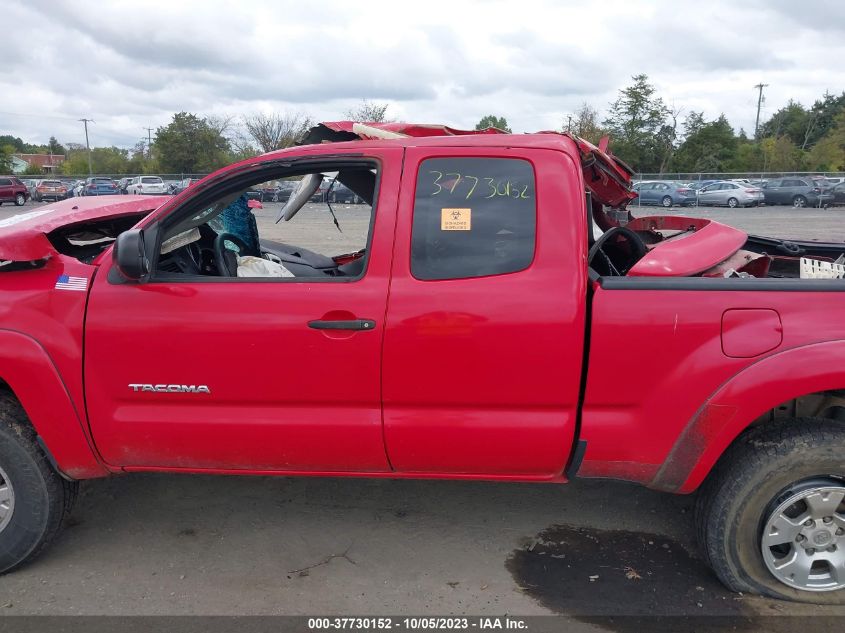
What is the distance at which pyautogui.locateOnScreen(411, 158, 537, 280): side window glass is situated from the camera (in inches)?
109

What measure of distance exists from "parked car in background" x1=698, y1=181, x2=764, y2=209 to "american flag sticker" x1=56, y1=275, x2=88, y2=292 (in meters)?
33.8

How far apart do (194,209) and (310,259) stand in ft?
4.83

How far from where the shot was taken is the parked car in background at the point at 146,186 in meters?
38.7

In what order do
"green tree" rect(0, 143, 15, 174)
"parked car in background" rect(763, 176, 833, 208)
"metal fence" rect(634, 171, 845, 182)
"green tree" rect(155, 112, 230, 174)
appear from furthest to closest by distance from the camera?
1. "green tree" rect(0, 143, 15, 174)
2. "green tree" rect(155, 112, 230, 174)
3. "metal fence" rect(634, 171, 845, 182)
4. "parked car in background" rect(763, 176, 833, 208)

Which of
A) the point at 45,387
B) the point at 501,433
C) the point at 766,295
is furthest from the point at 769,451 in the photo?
the point at 45,387

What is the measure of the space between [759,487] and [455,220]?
169 centimetres

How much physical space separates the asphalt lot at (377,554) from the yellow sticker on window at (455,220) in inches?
63.3

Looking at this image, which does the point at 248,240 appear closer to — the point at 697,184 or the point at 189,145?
the point at 697,184

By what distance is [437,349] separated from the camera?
2.72 meters

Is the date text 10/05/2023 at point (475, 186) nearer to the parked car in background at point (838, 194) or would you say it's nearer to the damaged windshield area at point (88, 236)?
the damaged windshield area at point (88, 236)

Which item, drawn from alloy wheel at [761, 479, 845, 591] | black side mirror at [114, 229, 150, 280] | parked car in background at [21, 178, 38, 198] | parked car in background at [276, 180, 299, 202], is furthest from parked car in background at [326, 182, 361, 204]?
parked car in background at [21, 178, 38, 198]

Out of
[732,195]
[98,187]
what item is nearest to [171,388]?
[732,195]

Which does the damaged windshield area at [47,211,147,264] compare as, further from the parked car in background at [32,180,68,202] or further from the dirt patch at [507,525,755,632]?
the parked car in background at [32,180,68,202]

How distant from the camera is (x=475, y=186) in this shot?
2816mm
